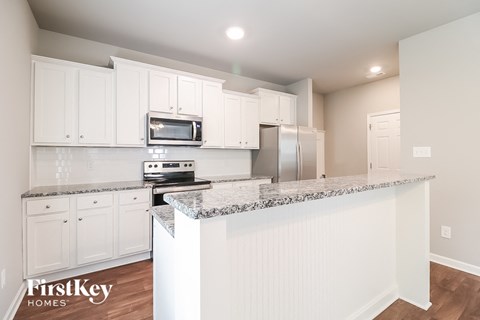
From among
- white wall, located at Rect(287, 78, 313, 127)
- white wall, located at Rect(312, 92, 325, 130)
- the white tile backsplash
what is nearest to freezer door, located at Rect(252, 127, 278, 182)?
the white tile backsplash

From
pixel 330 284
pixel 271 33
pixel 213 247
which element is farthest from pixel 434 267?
pixel 271 33

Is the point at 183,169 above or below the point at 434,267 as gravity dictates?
above

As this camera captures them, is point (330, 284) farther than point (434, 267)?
No

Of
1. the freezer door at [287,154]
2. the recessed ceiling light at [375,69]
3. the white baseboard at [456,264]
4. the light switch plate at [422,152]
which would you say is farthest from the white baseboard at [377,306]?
the recessed ceiling light at [375,69]

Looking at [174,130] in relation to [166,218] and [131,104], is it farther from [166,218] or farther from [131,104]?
[166,218]

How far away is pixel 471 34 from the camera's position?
242 centimetres

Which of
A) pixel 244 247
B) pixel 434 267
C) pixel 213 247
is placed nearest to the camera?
pixel 213 247

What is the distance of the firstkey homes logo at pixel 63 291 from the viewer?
78.2 inches

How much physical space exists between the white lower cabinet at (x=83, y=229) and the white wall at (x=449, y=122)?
340 centimetres

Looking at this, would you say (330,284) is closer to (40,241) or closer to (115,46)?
(40,241)

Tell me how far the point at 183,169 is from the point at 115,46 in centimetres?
188

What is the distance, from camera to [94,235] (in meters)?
2.42

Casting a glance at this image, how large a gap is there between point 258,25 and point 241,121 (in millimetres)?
1512

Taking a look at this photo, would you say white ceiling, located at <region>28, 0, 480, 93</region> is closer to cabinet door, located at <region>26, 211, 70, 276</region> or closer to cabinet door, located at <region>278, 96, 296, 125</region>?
cabinet door, located at <region>278, 96, 296, 125</region>
